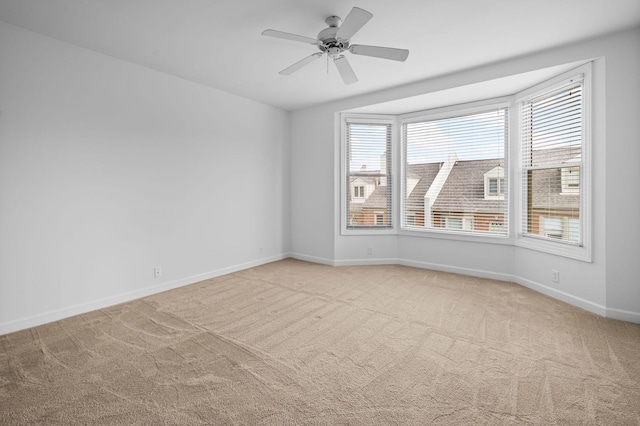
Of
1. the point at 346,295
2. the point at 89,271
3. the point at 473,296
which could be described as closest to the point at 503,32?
the point at 473,296

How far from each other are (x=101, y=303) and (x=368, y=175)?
418 cm

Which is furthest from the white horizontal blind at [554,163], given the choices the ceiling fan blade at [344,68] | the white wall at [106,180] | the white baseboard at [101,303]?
the white baseboard at [101,303]

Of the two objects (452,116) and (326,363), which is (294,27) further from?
(452,116)

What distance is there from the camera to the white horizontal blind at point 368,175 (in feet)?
17.6

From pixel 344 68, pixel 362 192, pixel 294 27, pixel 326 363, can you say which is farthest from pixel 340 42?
pixel 362 192

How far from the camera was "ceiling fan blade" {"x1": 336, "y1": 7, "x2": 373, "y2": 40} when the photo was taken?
213 centimetres

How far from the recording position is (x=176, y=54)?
3383mm

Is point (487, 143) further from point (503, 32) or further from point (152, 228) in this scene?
point (152, 228)

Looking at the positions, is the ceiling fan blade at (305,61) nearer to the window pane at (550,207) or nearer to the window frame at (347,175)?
→ the window frame at (347,175)

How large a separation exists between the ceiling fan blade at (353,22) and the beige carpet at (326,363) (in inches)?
99.4

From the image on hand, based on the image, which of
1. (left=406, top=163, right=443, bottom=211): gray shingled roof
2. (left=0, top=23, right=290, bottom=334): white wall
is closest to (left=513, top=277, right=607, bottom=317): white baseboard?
(left=406, top=163, right=443, bottom=211): gray shingled roof

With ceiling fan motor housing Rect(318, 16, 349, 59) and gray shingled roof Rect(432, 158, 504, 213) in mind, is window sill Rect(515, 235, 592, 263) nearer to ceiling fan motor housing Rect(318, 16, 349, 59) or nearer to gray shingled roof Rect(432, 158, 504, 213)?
gray shingled roof Rect(432, 158, 504, 213)

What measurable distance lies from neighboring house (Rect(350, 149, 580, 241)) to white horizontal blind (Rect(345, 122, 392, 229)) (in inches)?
0.7

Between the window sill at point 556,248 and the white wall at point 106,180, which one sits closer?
the white wall at point 106,180
